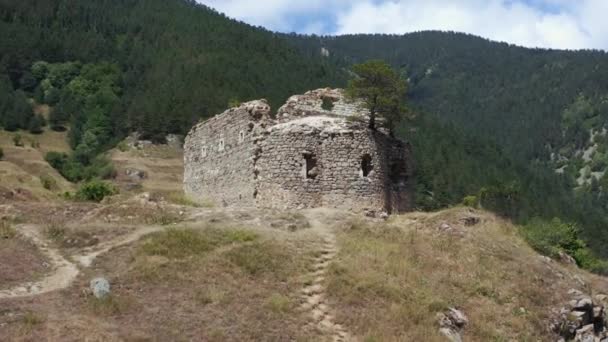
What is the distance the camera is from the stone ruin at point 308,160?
76.9ft

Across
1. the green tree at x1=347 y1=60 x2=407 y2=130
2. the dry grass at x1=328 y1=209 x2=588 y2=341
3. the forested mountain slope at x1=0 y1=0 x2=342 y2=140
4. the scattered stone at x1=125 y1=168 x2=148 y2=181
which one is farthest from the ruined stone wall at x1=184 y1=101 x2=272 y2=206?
the forested mountain slope at x1=0 y1=0 x2=342 y2=140

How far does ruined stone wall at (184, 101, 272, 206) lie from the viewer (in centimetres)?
2439

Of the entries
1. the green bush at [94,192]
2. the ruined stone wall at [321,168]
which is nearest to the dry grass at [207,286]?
the ruined stone wall at [321,168]

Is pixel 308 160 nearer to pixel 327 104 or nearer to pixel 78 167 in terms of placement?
pixel 327 104

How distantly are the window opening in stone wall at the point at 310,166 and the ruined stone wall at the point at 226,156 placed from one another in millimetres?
1849

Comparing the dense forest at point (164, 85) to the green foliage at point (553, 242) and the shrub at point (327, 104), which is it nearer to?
the green foliage at point (553, 242)

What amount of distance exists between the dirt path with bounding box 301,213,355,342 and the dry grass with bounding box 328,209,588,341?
0.25 metres

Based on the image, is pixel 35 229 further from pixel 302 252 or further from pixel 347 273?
pixel 347 273

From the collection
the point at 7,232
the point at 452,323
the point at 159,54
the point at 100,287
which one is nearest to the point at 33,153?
the point at 159,54

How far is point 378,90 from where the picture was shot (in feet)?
83.1

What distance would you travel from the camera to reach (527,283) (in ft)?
58.9

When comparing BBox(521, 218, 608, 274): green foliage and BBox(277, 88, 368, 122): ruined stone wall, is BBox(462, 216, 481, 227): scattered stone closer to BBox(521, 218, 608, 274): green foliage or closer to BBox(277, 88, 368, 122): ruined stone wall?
BBox(521, 218, 608, 274): green foliage

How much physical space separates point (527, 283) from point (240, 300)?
7.84 metres

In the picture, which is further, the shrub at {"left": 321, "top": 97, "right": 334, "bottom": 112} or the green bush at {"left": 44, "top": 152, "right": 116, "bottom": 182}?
the green bush at {"left": 44, "top": 152, "right": 116, "bottom": 182}
